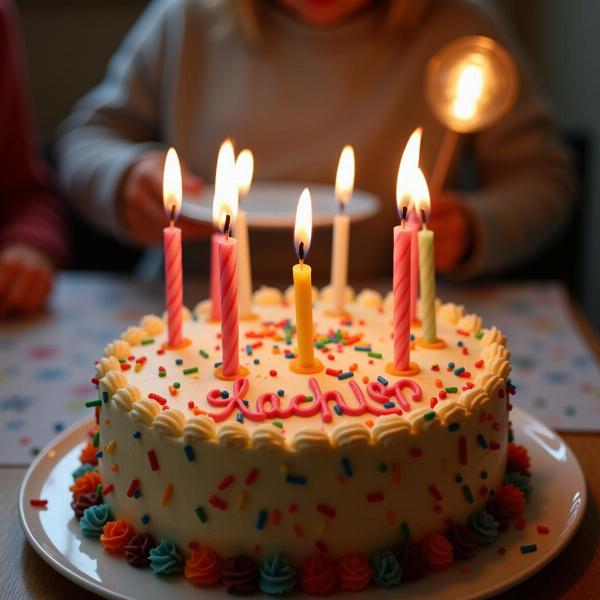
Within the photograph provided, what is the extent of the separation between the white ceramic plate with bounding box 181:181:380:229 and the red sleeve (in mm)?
521

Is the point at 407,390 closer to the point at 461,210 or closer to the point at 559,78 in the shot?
the point at 461,210

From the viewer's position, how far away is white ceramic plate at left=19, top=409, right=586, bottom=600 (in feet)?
2.92

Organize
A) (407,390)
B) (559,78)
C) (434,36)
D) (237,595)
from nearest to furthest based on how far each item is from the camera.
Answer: (237,595) → (407,390) → (434,36) → (559,78)

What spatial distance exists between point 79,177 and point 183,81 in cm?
38

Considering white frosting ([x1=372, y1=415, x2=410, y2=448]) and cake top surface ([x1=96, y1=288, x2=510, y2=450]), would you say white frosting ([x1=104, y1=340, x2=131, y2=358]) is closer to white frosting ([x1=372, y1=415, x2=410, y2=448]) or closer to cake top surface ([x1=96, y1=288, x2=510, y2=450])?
cake top surface ([x1=96, y1=288, x2=510, y2=450])

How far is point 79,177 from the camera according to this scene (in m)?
2.10

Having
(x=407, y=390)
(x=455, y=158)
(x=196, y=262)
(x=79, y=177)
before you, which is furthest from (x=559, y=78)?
(x=407, y=390)

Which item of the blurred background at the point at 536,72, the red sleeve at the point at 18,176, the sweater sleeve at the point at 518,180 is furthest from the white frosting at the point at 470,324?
the blurred background at the point at 536,72

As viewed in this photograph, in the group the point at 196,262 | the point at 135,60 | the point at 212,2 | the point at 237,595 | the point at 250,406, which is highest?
the point at 212,2

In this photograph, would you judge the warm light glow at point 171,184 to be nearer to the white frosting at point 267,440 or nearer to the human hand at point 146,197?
the white frosting at point 267,440

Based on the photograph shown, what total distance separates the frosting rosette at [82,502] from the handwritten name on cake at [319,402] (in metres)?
0.23

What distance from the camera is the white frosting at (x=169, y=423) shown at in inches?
36.2

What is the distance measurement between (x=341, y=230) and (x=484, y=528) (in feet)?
1.65

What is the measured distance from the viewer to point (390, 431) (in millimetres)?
894
